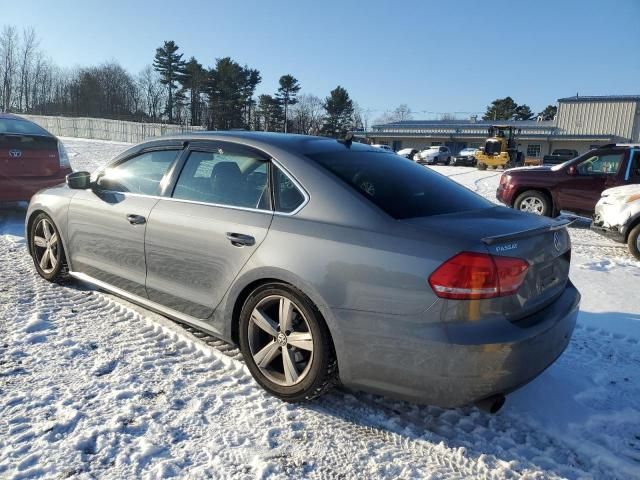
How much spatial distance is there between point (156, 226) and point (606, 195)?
22.7ft

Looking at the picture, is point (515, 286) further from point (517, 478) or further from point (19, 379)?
point (19, 379)

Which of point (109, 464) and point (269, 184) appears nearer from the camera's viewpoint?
point (109, 464)

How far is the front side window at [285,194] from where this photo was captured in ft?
9.53

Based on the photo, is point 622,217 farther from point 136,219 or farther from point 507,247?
point 136,219

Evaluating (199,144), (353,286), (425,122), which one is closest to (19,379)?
(199,144)

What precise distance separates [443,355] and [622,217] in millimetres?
5921

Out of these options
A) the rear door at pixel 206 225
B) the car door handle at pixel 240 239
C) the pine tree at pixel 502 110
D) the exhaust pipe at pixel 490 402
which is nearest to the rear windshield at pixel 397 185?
the rear door at pixel 206 225

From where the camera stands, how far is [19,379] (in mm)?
2986

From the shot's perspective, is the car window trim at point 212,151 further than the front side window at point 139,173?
No

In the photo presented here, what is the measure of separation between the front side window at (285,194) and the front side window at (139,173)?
42.2 inches

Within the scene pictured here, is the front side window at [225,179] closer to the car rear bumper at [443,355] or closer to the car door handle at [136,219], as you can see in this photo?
the car door handle at [136,219]

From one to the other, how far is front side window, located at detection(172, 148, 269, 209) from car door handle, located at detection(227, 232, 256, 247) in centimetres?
21

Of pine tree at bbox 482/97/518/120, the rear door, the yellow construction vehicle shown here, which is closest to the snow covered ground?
the rear door

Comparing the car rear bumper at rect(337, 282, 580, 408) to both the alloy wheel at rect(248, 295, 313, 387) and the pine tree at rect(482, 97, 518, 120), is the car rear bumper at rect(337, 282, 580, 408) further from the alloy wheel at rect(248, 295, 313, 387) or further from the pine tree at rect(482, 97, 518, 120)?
the pine tree at rect(482, 97, 518, 120)
